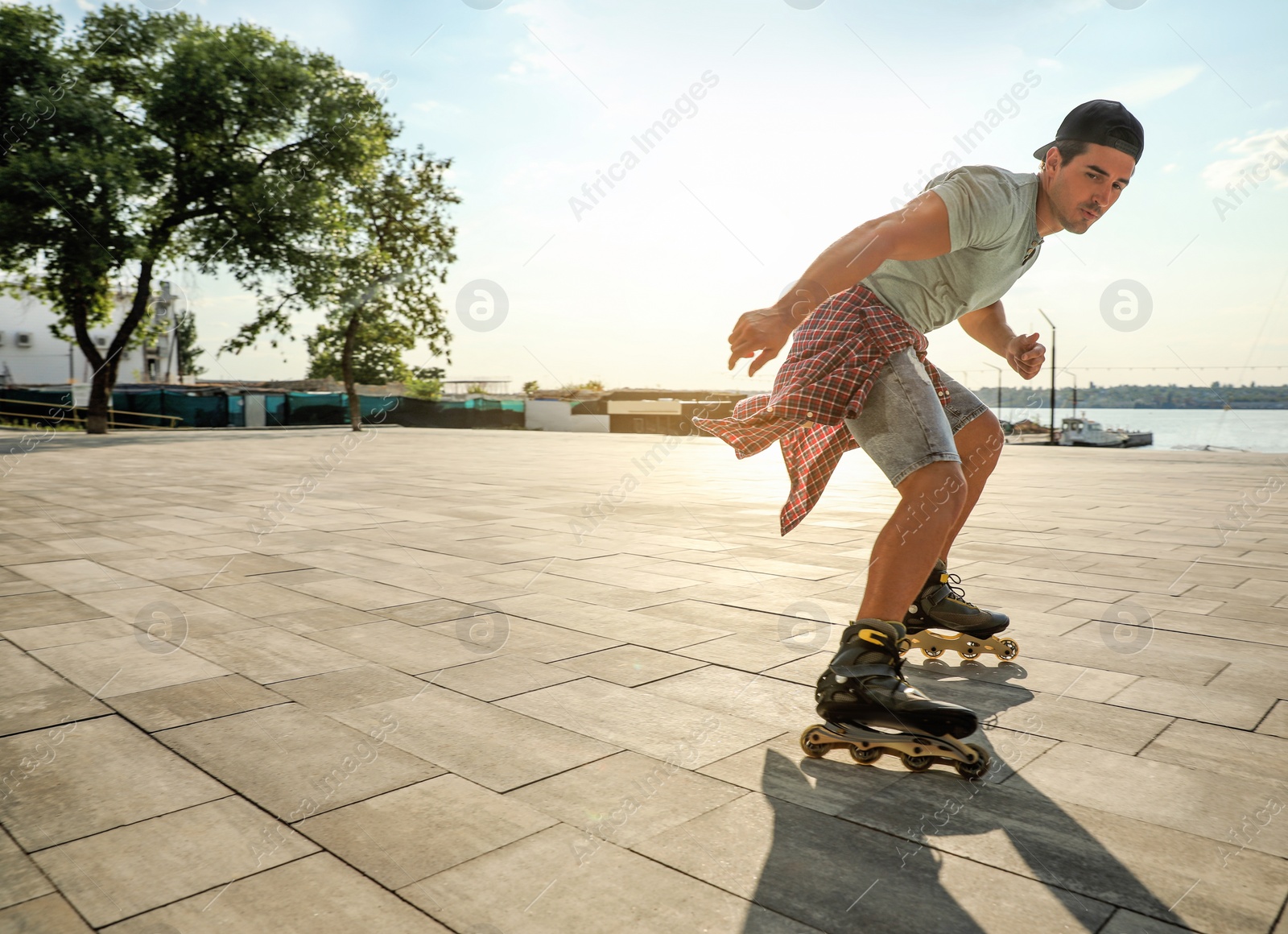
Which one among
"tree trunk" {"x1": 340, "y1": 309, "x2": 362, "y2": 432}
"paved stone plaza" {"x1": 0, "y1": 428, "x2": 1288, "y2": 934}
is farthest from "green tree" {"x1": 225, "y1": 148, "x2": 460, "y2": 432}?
"paved stone plaza" {"x1": 0, "y1": 428, "x2": 1288, "y2": 934}

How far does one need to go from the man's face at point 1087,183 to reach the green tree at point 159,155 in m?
22.3

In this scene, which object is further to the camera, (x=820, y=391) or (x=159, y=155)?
(x=159, y=155)

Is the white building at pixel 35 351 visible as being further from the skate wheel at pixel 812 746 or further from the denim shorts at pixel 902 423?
the skate wheel at pixel 812 746

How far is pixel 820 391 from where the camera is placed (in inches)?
104

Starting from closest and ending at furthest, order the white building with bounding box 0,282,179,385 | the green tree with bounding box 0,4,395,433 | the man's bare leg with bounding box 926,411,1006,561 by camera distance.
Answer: the man's bare leg with bounding box 926,411,1006,561 < the green tree with bounding box 0,4,395,433 < the white building with bounding box 0,282,179,385

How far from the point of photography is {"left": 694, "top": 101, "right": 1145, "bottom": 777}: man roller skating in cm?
235

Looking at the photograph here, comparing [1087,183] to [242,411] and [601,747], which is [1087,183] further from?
[242,411]

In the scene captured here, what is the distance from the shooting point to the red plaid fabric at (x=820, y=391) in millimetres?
2637

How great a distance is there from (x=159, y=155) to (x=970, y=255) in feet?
83.3

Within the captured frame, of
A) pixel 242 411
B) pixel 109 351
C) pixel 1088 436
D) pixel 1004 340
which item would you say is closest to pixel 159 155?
pixel 109 351

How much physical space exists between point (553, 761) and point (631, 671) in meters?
0.85

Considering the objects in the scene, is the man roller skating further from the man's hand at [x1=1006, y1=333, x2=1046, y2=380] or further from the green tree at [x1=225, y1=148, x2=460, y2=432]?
the green tree at [x1=225, y1=148, x2=460, y2=432]

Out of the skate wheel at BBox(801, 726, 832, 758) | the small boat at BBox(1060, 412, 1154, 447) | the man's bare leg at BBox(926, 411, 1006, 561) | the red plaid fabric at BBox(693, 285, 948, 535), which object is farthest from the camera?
the small boat at BBox(1060, 412, 1154, 447)

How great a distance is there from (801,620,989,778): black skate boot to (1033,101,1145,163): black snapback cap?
1536 mm
